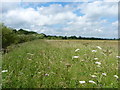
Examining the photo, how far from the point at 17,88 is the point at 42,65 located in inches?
77.5

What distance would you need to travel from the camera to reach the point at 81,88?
13.1 feet

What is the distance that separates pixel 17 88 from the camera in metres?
3.96

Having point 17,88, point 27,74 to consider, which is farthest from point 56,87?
point 27,74

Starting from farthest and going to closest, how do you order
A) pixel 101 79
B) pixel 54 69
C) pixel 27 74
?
pixel 54 69, pixel 27 74, pixel 101 79

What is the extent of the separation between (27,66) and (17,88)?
1.80 meters

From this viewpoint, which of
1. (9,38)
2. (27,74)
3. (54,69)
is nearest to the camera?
(27,74)

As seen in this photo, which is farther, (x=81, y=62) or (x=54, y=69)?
(x=81, y=62)

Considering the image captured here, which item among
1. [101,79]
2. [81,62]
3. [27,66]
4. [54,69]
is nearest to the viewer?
[101,79]

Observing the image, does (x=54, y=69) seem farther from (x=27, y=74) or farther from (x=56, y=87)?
(x=56, y=87)

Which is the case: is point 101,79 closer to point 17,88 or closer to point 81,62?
point 81,62

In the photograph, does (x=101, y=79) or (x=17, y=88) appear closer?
(x=17, y=88)

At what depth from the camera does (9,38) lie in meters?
28.0

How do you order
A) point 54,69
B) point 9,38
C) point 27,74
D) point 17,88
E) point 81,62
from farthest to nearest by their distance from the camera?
1. point 9,38
2. point 81,62
3. point 54,69
4. point 27,74
5. point 17,88

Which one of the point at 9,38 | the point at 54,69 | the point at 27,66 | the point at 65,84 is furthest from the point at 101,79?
the point at 9,38
